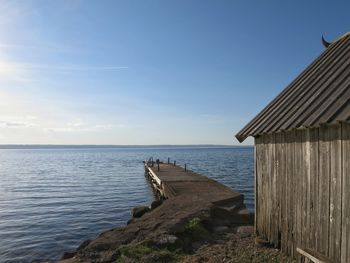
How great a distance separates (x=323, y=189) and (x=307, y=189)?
59 cm

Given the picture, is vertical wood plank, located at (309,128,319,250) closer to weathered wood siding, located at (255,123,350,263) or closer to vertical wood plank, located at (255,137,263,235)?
weathered wood siding, located at (255,123,350,263)

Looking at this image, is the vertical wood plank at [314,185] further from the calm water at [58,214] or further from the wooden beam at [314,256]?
the calm water at [58,214]

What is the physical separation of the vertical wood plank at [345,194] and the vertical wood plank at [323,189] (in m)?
0.47

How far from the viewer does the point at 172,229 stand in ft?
38.3


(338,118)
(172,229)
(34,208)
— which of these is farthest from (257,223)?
(34,208)

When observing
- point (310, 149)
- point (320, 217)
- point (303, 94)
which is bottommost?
point (320, 217)

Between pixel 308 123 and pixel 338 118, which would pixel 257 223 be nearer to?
pixel 308 123

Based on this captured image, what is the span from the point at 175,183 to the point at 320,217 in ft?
62.7

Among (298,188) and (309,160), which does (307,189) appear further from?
(309,160)

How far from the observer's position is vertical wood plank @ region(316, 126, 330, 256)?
6.82 metres

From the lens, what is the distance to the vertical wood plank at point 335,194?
6461 mm

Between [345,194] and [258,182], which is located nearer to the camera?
[345,194]

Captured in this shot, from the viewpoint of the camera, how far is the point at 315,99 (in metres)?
7.88

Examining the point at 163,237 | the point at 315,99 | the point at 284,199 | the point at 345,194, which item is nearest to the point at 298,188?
the point at 284,199
